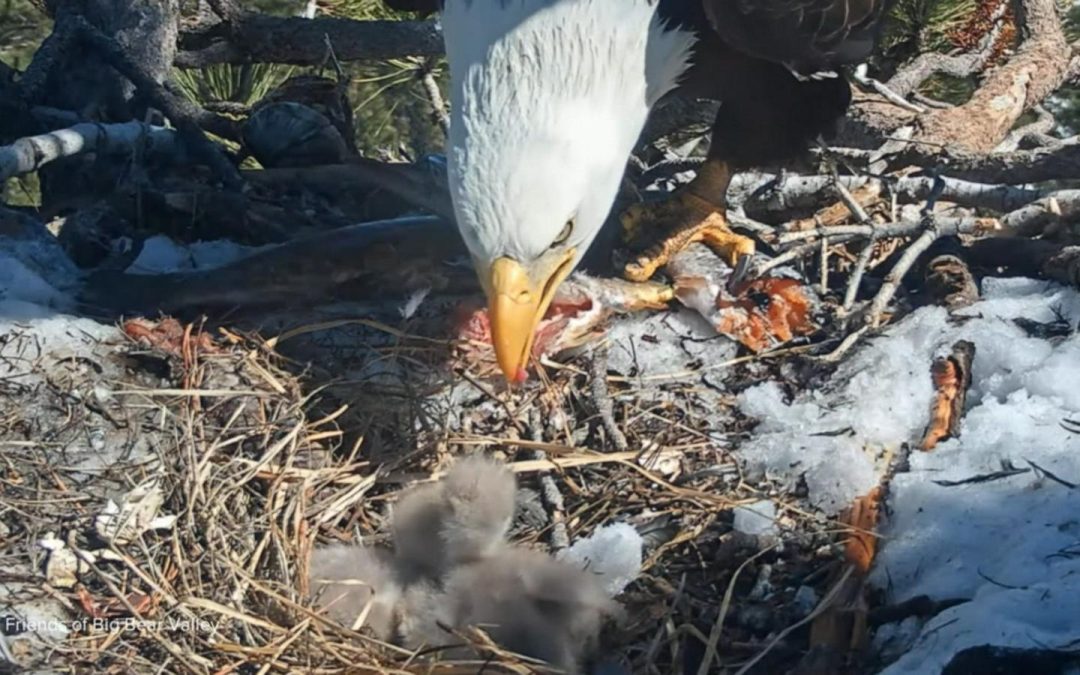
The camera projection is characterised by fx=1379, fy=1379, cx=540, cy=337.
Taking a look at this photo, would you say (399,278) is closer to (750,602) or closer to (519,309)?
(519,309)

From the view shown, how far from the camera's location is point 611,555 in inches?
99.5

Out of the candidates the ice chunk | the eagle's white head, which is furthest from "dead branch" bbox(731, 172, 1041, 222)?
the ice chunk

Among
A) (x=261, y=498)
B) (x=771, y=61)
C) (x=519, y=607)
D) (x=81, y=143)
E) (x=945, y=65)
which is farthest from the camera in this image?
(x=945, y=65)

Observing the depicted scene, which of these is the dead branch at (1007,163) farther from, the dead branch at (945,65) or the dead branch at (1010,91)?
the dead branch at (945,65)

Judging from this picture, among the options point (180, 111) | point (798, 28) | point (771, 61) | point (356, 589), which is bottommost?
point (356, 589)

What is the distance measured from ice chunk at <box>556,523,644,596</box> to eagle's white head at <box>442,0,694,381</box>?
0.34 m

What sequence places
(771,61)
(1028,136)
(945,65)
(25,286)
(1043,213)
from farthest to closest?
1. (945,65)
2. (1028,136)
3. (1043,213)
4. (771,61)
5. (25,286)

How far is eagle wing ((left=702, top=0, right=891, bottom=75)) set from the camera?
3002 mm

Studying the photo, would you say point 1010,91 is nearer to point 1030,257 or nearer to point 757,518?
point 1030,257

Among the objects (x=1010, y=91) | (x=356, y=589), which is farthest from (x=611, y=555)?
(x=1010, y=91)

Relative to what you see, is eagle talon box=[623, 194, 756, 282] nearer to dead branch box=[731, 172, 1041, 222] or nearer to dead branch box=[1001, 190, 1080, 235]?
dead branch box=[731, 172, 1041, 222]

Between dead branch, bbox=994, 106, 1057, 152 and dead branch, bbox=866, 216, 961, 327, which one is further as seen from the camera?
dead branch, bbox=994, 106, 1057, 152

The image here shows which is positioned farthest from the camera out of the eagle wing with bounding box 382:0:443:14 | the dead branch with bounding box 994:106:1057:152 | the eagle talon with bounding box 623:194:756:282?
the dead branch with bounding box 994:106:1057:152

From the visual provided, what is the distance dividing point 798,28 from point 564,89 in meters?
0.70
